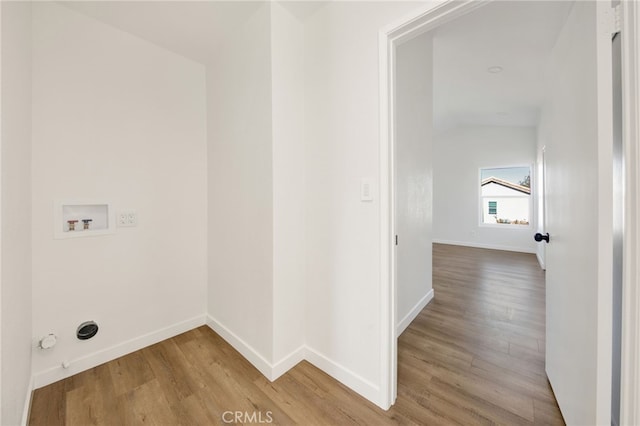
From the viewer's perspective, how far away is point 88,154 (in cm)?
173

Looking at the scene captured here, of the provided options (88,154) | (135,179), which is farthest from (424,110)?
(88,154)

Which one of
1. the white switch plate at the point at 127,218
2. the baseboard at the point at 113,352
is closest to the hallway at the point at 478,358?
the baseboard at the point at 113,352

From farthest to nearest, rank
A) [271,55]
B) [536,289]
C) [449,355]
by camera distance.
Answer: [536,289] < [449,355] < [271,55]

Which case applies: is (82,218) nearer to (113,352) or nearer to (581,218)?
(113,352)

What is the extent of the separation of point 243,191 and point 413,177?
1675mm

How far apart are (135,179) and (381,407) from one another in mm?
2389

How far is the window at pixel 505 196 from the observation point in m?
5.66

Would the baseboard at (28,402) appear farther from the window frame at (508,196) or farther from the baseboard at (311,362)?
the window frame at (508,196)

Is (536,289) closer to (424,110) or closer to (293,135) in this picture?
(424,110)

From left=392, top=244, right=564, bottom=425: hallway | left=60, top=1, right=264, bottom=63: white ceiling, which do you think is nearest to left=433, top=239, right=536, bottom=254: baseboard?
left=392, top=244, right=564, bottom=425: hallway

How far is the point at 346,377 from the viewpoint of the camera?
1.54 m

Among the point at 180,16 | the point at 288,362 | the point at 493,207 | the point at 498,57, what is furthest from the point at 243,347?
the point at 493,207

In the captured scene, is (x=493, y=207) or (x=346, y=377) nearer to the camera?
(x=346, y=377)
